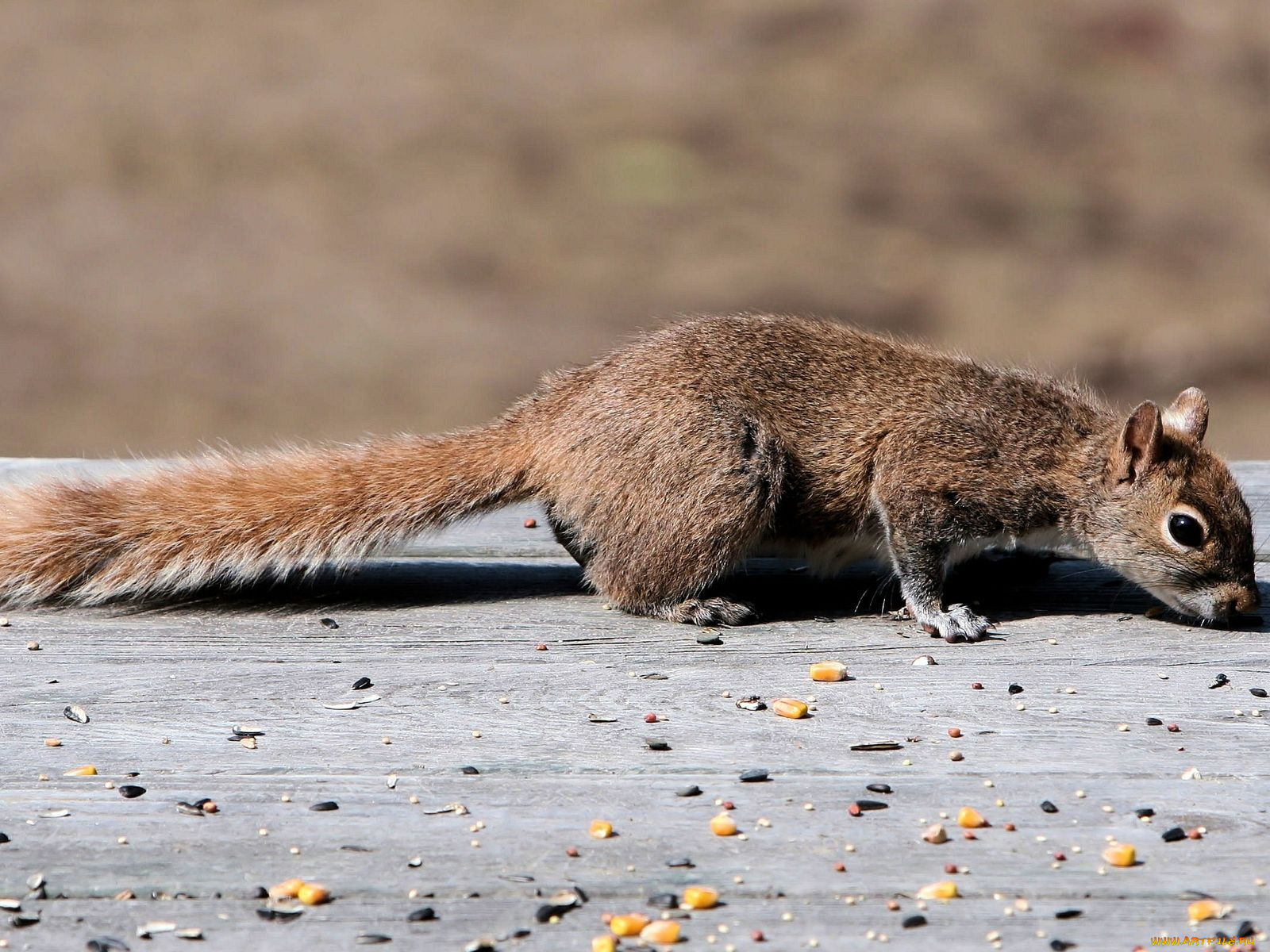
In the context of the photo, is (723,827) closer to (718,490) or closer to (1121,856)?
(1121,856)

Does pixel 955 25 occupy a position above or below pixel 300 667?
above

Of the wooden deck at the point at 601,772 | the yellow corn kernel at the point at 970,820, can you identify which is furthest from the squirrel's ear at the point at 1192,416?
the yellow corn kernel at the point at 970,820

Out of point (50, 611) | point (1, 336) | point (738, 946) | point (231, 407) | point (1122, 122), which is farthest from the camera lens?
point (1122, 122)

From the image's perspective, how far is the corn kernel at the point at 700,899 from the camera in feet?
7.20

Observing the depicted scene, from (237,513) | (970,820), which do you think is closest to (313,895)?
(970,820)

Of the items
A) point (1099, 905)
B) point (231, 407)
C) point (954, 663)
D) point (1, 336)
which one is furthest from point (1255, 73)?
point (1099, 905)

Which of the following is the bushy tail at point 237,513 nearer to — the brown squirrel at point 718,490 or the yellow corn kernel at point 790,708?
the brown squirrel at point 718,490

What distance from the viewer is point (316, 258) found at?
10508mm

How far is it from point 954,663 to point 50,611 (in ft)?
6.80

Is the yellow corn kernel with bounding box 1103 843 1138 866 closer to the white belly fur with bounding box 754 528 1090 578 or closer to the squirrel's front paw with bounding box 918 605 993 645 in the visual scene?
the squirrel's front paw with bounding box 918 605 993 645

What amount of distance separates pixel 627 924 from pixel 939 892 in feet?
1.49

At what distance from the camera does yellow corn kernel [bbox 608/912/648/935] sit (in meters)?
2.12

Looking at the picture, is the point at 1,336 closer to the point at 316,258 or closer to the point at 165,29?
the point at 316,258

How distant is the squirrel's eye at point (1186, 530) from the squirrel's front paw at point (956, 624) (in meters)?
0.56
